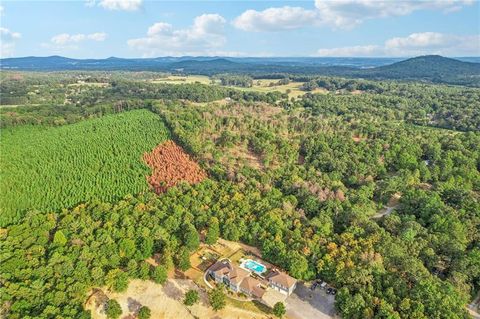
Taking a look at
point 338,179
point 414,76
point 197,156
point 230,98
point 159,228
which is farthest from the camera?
point 414,76

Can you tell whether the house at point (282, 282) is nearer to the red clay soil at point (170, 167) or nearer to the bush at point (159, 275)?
the bush at point (159, 275)

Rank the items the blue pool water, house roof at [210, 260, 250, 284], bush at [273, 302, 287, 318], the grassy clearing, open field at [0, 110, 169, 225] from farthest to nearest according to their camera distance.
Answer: the grassy clearing, open field at [0, 110, 169, 225], the blue pool water, house roof at [210, 260, 250, 284], bush at [273, 302, 287, 318]

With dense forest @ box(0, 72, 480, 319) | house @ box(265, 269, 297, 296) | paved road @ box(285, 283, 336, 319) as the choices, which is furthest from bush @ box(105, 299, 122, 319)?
paved road @ box(285, 283, 336, 319)

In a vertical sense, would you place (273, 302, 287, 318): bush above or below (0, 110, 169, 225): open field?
below

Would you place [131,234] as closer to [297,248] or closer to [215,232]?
[215,232]

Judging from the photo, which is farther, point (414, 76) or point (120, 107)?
point (414, 76)

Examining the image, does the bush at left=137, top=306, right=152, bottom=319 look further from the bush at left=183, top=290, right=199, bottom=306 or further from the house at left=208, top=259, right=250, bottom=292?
the house at left=208, top=259, right=250, bottom=292

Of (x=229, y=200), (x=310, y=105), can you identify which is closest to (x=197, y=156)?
(x=229, y=200)
